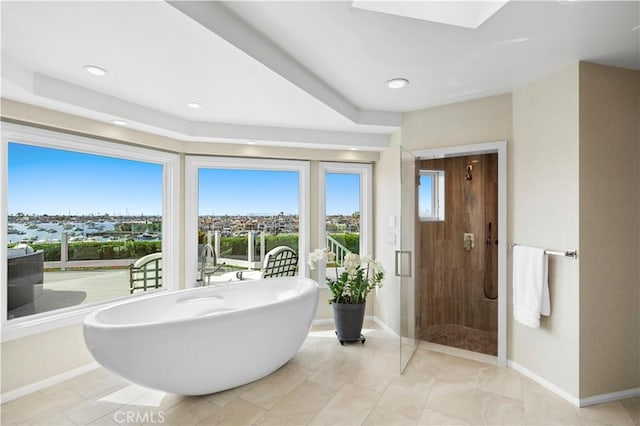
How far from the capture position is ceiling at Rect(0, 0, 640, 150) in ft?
5.37

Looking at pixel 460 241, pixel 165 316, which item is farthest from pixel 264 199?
pixel 460 241

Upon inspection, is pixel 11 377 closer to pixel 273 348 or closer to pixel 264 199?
pixel 273 348

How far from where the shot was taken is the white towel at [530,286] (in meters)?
2.45

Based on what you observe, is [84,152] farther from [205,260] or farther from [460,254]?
[460,254]

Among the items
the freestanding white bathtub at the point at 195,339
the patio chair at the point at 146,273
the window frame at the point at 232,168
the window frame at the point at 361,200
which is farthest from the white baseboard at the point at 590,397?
the patio chair at the point at 146,273

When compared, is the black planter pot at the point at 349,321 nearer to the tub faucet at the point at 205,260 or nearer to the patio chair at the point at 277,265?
the patio chair at the point at 277,265

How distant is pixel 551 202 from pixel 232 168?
3.19m

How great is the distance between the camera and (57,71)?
7.11ft

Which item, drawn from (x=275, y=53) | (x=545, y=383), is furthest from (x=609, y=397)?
(x=275, y=53)

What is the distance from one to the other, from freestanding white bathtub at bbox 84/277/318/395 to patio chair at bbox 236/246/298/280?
0.89 m

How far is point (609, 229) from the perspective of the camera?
7.59ft

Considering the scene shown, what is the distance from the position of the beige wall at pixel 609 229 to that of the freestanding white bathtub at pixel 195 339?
211cm

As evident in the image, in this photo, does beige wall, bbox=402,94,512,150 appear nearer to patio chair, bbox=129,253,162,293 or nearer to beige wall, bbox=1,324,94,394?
patio chair, bbox=129,253,162,293

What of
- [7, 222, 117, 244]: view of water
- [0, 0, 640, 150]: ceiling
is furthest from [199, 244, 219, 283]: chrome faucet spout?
[0, 0, 640, 150]: ceiling
